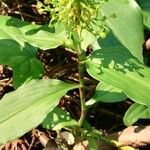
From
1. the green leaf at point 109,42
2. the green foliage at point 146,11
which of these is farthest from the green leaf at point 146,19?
the green leaf at point 109,42

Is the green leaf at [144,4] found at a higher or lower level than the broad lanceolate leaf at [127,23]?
lower

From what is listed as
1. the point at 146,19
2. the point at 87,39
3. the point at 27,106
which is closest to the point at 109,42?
the point at 146,19

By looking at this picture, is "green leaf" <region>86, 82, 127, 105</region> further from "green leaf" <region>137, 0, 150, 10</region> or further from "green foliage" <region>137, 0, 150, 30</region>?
"green leaf" <region>137, 0, 150, 10</region>

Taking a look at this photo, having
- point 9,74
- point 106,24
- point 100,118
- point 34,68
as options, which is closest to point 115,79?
point 106,24

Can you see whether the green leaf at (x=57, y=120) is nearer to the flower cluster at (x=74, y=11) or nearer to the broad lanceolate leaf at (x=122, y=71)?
the broad lanceolate leaf at (x=122, y=71)

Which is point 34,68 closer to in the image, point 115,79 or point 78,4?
point 115,79
